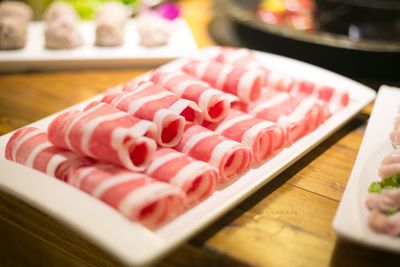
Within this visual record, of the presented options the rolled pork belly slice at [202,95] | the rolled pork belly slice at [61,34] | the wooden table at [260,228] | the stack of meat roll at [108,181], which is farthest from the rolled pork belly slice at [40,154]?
the rolled pork belly slice at [61,34]

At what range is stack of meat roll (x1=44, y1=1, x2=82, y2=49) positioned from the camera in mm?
1855

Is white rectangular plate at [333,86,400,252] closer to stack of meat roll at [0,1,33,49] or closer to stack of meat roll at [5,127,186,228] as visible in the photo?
stack of meat roll at [5,127,186,228]

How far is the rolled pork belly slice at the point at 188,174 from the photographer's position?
1.02 metres

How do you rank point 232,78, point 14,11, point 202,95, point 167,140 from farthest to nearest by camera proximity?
point 14,11, point 232,78, point 202,95, point 167,140

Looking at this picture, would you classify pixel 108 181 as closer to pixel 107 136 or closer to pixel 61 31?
pixel 107 136

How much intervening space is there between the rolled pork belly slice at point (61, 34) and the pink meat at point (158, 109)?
2.29 ft

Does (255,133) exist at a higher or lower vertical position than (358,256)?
higher

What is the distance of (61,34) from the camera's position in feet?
6.08

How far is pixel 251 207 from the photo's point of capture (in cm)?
113

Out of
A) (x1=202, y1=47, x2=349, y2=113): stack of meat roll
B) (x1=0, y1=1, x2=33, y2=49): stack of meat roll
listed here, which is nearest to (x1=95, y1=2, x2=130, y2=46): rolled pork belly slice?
(x1=0, y1=1, x2=33, y2=49): stack of meat roll

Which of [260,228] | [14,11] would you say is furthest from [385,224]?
[14,11]

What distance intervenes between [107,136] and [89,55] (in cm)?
93

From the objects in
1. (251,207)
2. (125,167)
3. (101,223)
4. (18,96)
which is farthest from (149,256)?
(18,96)

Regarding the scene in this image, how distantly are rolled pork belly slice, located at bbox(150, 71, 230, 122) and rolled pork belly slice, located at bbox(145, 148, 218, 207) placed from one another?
0.73ft
